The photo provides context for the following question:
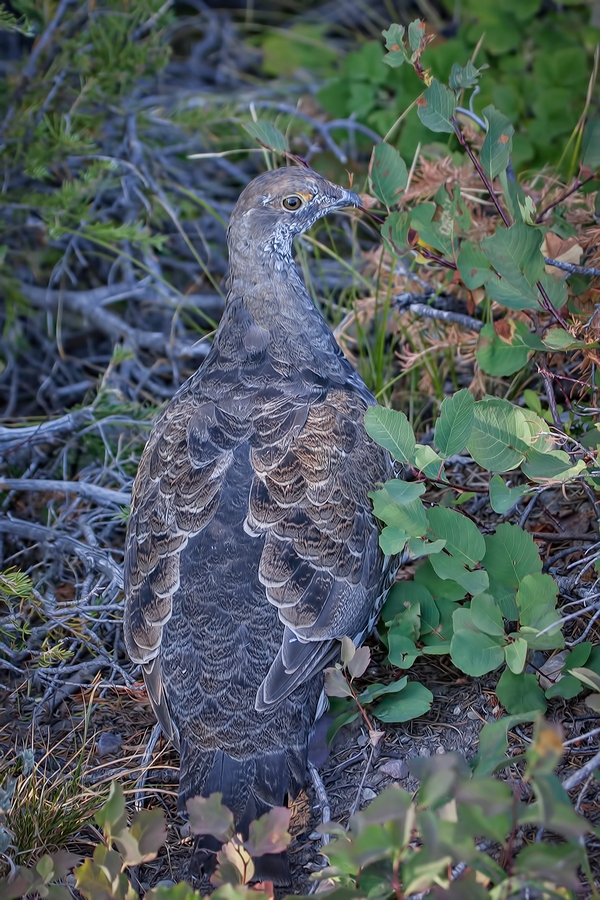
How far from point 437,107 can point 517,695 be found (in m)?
1.87

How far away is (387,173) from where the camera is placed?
302 cm

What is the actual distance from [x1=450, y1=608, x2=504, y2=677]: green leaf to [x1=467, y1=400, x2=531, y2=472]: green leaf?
0.46m

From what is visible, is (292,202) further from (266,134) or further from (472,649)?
(472,649)

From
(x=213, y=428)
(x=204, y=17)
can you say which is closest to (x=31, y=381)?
(x=213, y=428)

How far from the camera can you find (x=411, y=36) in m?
2.67

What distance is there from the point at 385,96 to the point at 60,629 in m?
3.25

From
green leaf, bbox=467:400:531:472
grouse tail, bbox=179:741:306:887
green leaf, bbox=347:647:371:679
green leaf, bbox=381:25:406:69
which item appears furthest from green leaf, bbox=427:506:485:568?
green leaf, bbox=381:25:406:69

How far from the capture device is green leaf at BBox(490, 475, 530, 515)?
7.95 feet

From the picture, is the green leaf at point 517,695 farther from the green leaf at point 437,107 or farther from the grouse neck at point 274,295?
the green leaf at point 437,107

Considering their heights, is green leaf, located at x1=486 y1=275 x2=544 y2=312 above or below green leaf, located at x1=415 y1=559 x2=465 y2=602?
above

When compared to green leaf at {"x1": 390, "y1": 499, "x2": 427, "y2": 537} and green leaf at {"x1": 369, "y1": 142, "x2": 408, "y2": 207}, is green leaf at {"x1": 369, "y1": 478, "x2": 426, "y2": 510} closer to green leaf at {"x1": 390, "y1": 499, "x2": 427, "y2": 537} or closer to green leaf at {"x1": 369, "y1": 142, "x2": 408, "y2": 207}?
green leaf at {"x1": 390, "y1": 499, "x2": 427, "y2": 537}

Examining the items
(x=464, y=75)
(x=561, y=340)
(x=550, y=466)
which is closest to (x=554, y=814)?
(x=550, y=466)

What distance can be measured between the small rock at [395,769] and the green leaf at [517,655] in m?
0.54

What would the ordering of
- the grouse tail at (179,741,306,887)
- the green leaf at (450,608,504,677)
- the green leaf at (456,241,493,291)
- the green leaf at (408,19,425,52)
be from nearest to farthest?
the grouse tail at (179,741,306,887), the green leaf at (450,608,504,677), the green leaf at (408,19,425,52), the green leaf at (456,241,493,291)
